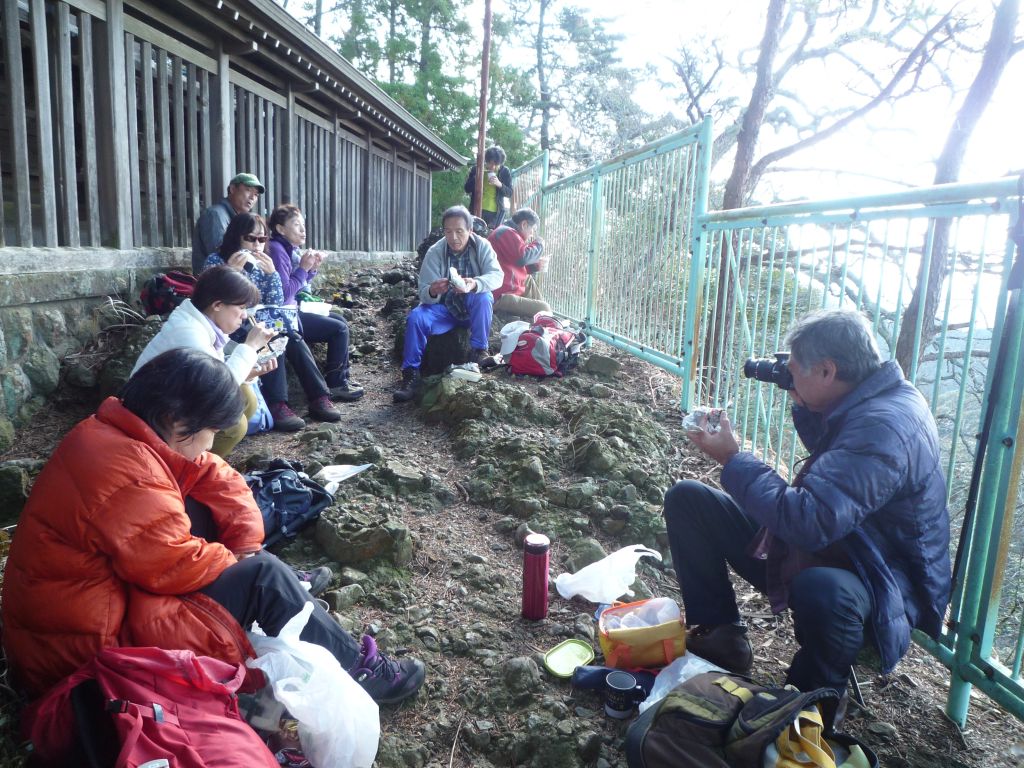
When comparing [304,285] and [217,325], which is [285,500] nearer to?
[217,325]

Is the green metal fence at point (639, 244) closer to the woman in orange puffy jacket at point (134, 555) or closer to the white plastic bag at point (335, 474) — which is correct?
the white plastic bag at point (335, 474)

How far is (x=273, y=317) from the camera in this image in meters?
4.53

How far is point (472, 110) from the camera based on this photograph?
21266 millimetres

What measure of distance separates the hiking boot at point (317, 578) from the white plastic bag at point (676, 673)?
1.26 metres

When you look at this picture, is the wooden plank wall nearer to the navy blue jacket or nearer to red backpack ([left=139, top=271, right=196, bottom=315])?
red backpack ([left=139, top=271, right=196, bottom=315])

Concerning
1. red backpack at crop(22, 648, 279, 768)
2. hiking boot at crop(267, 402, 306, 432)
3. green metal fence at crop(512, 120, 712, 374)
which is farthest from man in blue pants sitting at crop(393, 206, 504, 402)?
red backpack at crop(22, 648, 279, 768)

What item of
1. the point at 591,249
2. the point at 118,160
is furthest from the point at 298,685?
the point at 591,249

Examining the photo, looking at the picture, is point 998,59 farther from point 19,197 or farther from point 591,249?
point 19,197

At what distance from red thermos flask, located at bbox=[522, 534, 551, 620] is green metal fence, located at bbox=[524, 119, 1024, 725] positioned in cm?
129

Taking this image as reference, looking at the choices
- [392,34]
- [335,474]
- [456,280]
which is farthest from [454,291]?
[392,34]

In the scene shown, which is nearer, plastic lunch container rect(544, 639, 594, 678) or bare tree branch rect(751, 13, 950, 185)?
plastic lunch container rect(544, 639, 594, 678)

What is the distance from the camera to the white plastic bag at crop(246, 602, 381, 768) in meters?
1.60

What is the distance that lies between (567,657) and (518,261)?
5.60m

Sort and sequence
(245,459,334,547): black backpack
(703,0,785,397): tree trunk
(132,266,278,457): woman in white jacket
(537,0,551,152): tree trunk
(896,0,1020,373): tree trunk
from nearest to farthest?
(245,459,334,547): black backpack, (132,266,278,457): woman in white jacket, (896,0,1020,373): tree trunk, (703,0,785,397): tree trunk, (537,0,551,152): tree trunk
